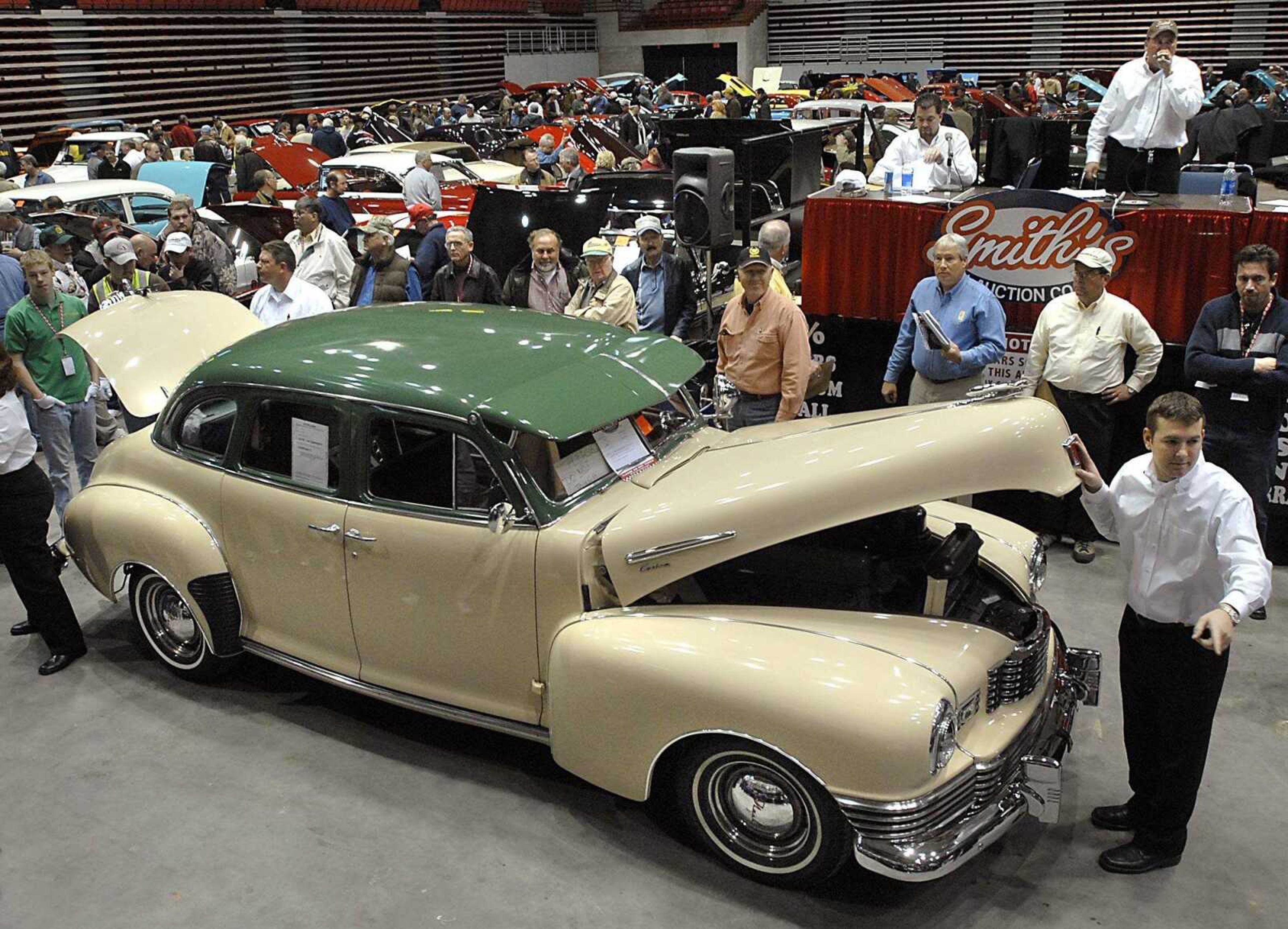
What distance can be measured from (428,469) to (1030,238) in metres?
4.28

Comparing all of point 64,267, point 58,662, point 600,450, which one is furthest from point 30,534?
point 64,267

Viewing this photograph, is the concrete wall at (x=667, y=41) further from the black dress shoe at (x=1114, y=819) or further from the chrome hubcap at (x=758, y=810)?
the chrome hubcap at (x=758, y=810)

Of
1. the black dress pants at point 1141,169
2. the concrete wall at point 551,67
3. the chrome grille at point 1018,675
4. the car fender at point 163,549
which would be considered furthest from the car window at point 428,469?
the concrete wall at point 551,67

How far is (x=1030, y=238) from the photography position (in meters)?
6.88

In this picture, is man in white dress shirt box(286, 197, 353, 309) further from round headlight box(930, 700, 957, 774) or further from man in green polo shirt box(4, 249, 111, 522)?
round headlight box(930, 700, 957, 774)

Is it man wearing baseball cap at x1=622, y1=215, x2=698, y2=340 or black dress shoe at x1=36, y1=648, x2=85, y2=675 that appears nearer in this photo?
black dress shoe at x1=36, y1=648, x2=85, y2=675

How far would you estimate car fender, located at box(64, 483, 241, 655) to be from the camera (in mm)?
5145

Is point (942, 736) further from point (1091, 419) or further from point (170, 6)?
point (170, 6)

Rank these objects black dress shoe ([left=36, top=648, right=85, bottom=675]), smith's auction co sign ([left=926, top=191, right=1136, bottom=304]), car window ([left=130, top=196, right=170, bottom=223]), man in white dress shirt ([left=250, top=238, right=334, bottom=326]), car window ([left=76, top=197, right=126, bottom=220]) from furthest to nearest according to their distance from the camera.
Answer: car window ([left=130, top=196, right=170, bottom=223]) → car window ([left=76, top=197, right=126, bottom=220]) → man in white dress shirt ([left=250, top=238, right=334, bottom=326]) → smith's auction co sign ([left=926, top=191, right=1136, bottom=304]) → black dress shoe ([left=36, top=648, right=85, bottom=675])

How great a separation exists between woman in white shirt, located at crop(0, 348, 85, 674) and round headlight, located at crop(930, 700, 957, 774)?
4.47 meters

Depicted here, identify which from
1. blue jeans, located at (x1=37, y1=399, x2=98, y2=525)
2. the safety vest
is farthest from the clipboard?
the safety vest

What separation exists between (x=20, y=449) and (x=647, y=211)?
8065 mm

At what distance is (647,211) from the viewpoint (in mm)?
12352

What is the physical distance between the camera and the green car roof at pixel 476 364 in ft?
14.7
